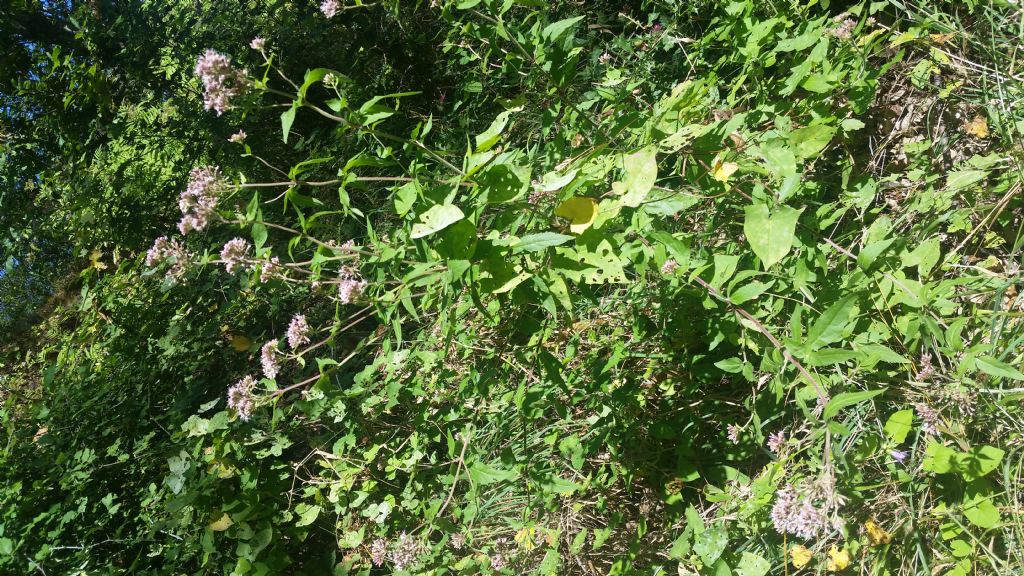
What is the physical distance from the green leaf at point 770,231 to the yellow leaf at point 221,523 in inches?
80.2

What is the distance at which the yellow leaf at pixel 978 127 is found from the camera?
199 centimetres

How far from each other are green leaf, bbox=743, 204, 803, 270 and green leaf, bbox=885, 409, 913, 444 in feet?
1.94

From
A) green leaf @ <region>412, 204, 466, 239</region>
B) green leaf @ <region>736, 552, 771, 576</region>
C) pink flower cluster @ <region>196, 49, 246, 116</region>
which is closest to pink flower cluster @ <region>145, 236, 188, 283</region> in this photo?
pink flower cluster @ <region>196, 49, 246, 116</region>

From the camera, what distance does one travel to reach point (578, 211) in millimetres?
1247

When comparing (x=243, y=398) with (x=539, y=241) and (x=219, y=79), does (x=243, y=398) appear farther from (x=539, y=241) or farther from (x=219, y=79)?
(x=539, y=241)

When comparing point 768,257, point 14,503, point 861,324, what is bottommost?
point 14,503

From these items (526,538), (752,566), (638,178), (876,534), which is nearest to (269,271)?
(638,178)

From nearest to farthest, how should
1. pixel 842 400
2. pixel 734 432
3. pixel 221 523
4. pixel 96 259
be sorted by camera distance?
1. pixel 842 400
2. pixel 734 432
3. pixel 221 523
4. pixel 96 259

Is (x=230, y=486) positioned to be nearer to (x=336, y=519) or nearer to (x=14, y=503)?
(x=336, y=519)

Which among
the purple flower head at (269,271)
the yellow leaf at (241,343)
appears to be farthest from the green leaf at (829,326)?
the yellow leaf at (241,343)

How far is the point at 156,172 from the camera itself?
326 centimetres

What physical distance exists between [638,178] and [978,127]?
4.91 feet

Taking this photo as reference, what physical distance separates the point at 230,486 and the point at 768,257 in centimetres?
210

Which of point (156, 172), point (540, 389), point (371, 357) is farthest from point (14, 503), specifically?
point (540, 389)
